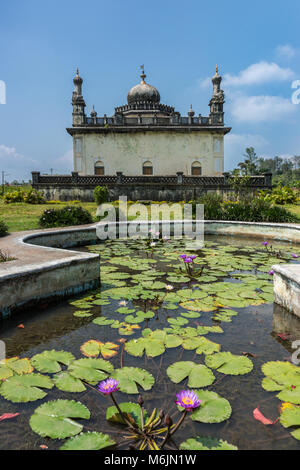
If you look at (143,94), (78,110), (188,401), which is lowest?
(188,401)

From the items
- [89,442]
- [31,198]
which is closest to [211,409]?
[89,442]

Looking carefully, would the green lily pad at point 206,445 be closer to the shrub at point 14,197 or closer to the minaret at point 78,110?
the shrub at point 14,197

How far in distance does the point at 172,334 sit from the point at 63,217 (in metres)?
7.50

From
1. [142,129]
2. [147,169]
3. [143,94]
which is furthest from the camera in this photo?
[143,94]

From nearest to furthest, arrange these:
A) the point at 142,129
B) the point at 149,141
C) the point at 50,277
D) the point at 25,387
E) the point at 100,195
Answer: the point at 25,387 → the point at 50,277 → the point at 100,195 → the point at 142,129 → the point at 149,141

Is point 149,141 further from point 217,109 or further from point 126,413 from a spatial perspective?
point 126,413

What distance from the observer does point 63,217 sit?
9.64 meters

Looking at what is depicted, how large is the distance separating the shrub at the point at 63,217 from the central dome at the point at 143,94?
Answer: 1893 centimetres

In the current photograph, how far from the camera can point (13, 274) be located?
129 inches

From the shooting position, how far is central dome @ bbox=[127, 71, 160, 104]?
2572 cm

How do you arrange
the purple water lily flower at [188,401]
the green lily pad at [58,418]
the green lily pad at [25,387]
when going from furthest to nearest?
the green lily pad at [25,387]
the green lily pad at [58,418]
the purple water lily flower at [188,401]

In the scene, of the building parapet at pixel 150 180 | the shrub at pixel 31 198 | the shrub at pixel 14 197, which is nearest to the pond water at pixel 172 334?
the shrub at pixel 31 198

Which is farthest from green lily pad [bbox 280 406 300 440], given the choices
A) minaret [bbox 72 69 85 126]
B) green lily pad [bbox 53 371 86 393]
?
minaret [bbox 72 69 85 126]

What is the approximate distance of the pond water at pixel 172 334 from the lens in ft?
5.88
